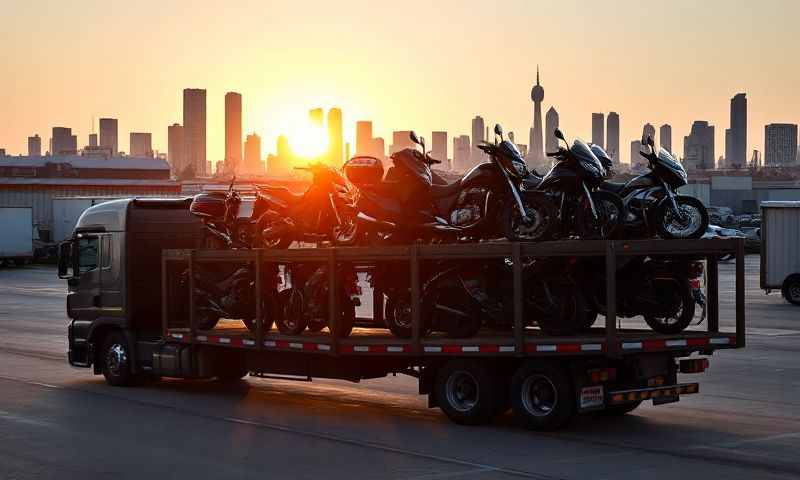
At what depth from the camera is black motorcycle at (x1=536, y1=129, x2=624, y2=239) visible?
14281 millimetres

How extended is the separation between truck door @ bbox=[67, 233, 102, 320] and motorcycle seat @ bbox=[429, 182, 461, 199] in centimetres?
609

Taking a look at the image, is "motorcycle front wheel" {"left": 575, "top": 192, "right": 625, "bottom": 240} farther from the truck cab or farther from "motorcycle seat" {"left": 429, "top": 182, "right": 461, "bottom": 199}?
the truck cab

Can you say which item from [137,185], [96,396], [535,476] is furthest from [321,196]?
[137,185]

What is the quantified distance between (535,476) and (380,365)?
4.74 metres

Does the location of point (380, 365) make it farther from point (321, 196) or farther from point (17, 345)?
point (17, 345)

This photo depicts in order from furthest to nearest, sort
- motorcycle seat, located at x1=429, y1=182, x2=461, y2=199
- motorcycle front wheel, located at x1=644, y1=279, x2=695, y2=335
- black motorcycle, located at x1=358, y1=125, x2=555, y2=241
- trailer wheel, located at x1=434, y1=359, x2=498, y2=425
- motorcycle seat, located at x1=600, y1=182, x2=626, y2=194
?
motorcycle seat, located at x1=429, y1=182, x2=461, y2=199
motorcycle seat, located at x1=600, y1=182, x2=626, y2=194
black motorcycle, located at x1=358, y1=125, x2=555, y2=241
motorcycle front wheel, located at x1=644, y1=279, x2=695, y2=335
trailer wheel, located at x1=434, y1=359, x2=498, y2=425

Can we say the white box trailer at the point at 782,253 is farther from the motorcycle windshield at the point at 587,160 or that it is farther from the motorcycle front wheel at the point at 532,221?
the motorcycle front wheel at the point at 532,221

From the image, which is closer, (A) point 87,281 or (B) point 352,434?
(B) point 352,434

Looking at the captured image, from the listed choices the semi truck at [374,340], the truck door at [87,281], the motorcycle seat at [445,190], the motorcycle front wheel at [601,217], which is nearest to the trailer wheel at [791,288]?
the semi truck at [374,340]

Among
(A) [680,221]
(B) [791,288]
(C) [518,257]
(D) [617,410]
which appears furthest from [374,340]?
(B) [791,288]

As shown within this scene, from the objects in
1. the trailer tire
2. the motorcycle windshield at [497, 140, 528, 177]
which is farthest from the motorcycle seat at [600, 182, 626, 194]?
the trailer tire

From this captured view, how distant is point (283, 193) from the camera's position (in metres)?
17.9

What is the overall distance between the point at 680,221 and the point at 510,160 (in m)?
2.09

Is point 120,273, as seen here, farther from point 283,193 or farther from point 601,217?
point 601,217
